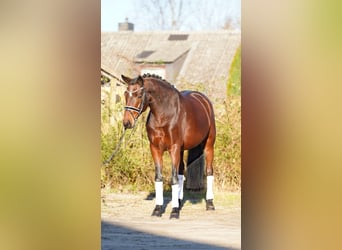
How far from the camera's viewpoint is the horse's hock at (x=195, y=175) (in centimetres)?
389

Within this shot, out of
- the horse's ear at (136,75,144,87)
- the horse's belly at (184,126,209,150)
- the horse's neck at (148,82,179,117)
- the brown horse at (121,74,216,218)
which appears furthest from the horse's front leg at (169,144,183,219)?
the horse's ear at (136,75,144,87)

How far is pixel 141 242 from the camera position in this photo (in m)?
3.20

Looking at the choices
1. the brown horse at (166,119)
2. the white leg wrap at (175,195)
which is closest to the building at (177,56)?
the brown horse at (166,119)

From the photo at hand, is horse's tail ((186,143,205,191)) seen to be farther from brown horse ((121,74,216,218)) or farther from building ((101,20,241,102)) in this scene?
building ((101,20,241,102))

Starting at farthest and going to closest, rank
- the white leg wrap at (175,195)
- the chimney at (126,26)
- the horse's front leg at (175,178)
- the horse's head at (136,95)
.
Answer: the chimney at (126,26) < the white leg wrap at (175,195) < the horse's front leg at (175,178) < the horse's head at (136,95)

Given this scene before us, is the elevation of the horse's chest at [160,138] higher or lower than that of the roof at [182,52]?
lower

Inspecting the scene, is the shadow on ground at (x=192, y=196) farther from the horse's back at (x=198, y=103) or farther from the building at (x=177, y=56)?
the building at (x=177, y=56)

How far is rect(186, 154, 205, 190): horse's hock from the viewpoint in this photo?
389 cm

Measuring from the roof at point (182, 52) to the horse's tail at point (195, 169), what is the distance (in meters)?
0.54

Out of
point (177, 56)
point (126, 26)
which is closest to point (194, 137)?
point (177, 56)
